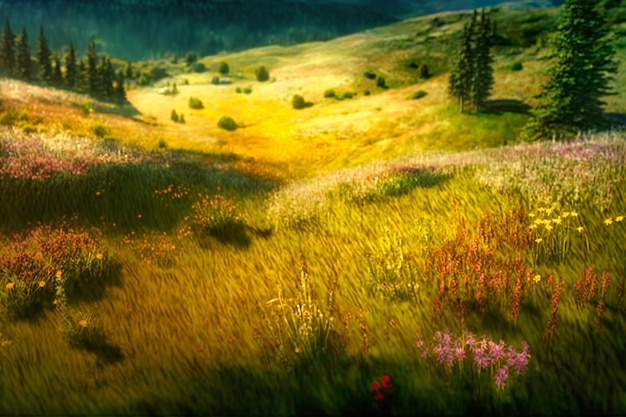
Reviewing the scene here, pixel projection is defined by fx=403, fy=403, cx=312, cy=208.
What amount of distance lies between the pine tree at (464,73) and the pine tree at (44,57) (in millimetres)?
52773

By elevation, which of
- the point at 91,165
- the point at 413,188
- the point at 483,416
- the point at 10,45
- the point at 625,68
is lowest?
the point at 483,416

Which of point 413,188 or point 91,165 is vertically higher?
point 91,165

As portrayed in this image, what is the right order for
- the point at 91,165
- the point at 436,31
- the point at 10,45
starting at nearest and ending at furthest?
the point at 91,165, the point at 10,45, the point at 436,31

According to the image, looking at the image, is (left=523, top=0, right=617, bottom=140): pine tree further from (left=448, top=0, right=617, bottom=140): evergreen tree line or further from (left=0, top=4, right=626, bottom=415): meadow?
(left=0, top=4, right=626, bottom=415): meadow

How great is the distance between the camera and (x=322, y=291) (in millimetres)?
4570

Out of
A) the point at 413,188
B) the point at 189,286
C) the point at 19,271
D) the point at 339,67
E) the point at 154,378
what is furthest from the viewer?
the point at 339,67

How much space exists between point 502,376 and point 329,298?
162cm

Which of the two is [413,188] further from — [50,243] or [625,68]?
[625,68]

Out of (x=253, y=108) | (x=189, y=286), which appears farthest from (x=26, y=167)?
(x=253, y=108)

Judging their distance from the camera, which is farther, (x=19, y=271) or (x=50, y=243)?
(x=50, y=243)

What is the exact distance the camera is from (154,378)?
10.8 ft

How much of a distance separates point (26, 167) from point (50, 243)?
3.49 metres

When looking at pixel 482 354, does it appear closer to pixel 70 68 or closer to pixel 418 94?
pixel 418 94

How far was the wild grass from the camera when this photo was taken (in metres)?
3.10
